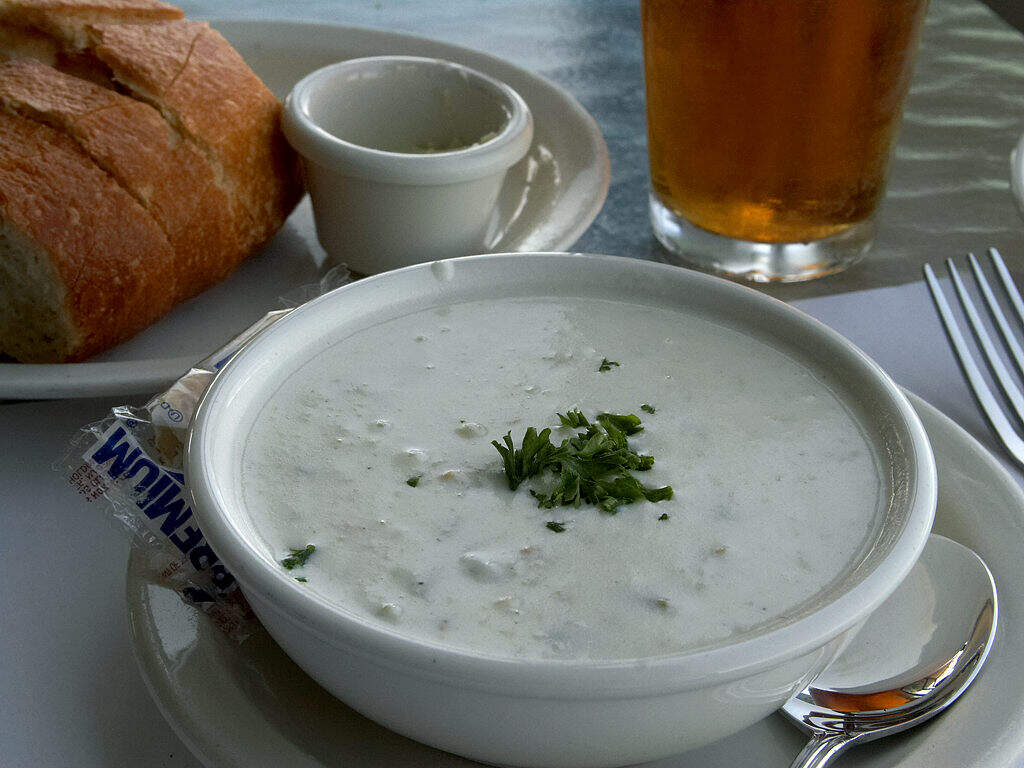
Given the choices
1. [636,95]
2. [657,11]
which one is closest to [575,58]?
[636,95]

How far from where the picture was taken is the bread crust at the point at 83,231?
3.83 feet

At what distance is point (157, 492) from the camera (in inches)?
33.9

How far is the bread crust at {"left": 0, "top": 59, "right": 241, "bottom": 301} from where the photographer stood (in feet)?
4.07

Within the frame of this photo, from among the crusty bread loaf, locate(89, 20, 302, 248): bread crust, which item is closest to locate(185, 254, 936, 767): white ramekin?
the crusty bread loaf

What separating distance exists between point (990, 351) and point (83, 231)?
99 centimetres

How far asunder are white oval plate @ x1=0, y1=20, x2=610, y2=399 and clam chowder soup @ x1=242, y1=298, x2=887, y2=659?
0.31 metres

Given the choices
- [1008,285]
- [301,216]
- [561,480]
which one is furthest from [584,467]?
[301,216]

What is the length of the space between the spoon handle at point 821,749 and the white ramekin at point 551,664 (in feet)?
0.17

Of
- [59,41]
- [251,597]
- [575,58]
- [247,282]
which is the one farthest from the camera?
[575,58]

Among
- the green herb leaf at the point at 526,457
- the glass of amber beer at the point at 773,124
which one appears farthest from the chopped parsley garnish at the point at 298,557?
the glass of amber beer at the point at 773,124

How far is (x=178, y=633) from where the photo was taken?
78 centimetres

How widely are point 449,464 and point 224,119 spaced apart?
2.38ft

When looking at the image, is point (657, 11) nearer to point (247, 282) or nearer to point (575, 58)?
point (247, 282)

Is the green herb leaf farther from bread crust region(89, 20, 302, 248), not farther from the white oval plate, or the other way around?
bread crust region(89, 20, 302, 248)
